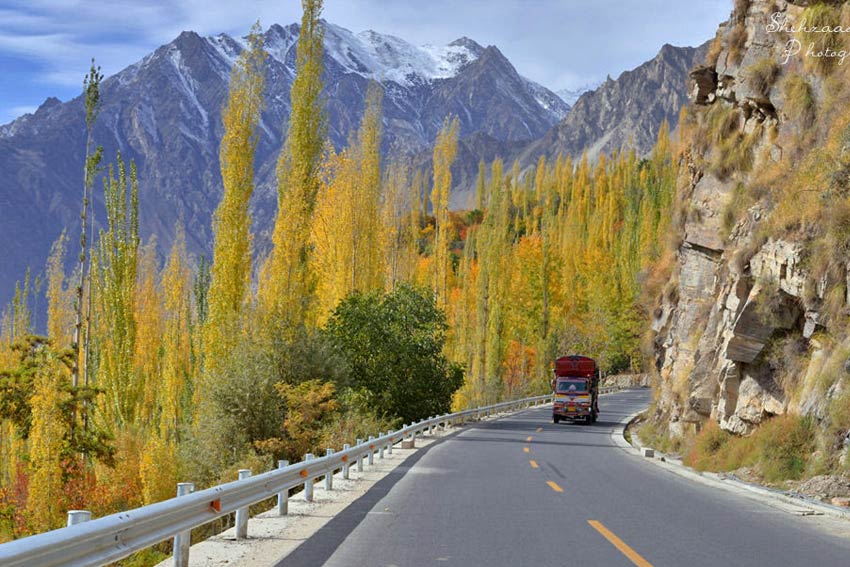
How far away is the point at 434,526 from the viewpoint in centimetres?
995

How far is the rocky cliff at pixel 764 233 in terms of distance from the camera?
57.1 ft

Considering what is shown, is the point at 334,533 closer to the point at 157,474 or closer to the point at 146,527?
the point at 146,527

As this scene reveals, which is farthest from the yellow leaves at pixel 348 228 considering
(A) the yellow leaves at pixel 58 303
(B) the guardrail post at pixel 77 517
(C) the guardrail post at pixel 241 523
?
(B) the guardrail post at pixel 77 517

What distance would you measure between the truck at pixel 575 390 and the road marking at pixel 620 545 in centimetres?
3300

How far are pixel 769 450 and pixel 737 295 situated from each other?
16.0 ft

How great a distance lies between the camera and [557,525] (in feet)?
33.1

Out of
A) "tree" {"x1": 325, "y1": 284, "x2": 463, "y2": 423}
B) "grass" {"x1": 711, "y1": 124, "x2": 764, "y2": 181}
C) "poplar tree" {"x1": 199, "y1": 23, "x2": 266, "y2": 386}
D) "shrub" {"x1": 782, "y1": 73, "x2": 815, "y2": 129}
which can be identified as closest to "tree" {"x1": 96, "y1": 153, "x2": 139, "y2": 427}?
"poplar tree" {"x1": 199, "y1": 23, "x2": 266, "y2": 386}

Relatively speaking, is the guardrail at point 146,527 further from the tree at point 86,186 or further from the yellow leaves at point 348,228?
the yellow leaves at point 348,228

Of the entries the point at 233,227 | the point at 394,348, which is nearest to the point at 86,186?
the point at 233,227

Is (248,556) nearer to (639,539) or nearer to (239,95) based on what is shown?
(639,539)

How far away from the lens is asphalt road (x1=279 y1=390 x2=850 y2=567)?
8.00 m

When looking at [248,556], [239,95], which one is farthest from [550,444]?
[248,556]

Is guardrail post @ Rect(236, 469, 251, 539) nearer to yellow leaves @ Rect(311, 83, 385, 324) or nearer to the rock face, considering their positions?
the rock face

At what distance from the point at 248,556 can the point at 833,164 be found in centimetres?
1568
